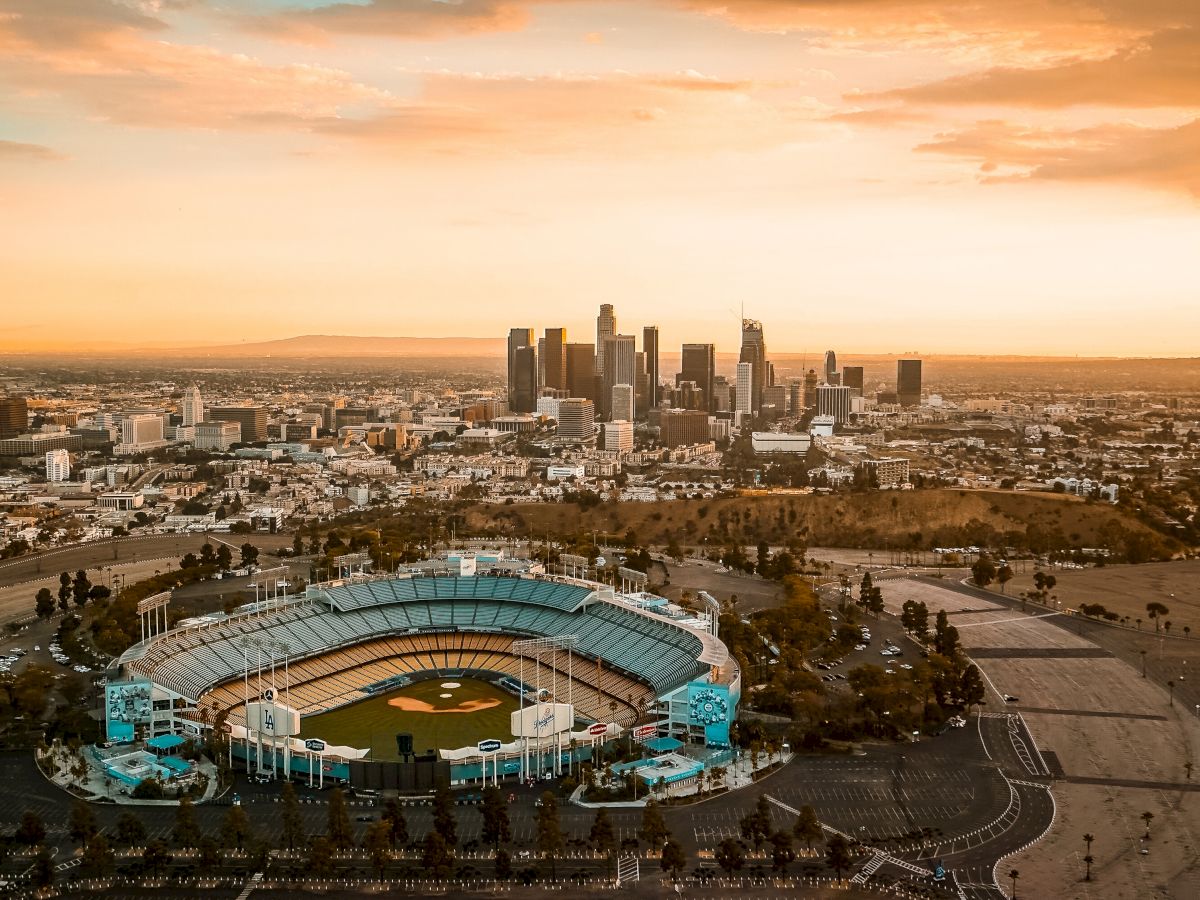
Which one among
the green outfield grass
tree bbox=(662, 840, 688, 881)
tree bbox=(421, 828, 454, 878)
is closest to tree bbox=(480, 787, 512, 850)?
tree bbox=(421, 828, 454, 878)

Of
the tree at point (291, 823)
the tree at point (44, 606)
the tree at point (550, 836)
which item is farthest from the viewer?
the tree at point (44, 606)

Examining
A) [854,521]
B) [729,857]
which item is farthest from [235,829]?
[854,521]

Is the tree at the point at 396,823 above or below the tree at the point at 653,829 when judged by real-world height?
below

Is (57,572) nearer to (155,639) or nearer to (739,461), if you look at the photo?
(155,639)

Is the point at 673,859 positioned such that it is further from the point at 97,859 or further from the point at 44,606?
the point at 44,606

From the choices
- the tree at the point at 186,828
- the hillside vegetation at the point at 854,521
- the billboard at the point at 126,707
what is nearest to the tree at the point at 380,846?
the tree at the point at 186,828

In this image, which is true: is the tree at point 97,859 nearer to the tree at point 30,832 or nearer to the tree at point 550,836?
the tree at point 30,832

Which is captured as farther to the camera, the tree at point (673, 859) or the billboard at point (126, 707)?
the billboard at point (126, 707)

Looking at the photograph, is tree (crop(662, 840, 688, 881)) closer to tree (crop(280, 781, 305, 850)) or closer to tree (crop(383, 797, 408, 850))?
tree (crop(383, 797, 408, 850))
